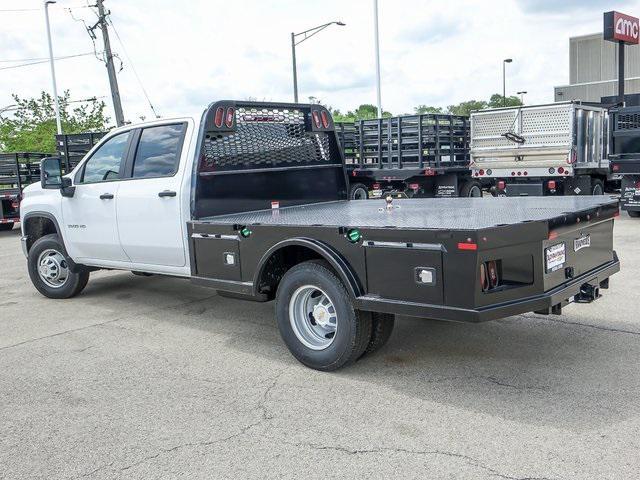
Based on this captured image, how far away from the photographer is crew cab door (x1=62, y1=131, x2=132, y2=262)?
6.98m

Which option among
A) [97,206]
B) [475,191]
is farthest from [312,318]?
[475,191]

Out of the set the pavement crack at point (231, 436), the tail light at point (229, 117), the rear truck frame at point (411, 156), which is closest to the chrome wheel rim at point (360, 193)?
the rear truck frame at point (411, 156)

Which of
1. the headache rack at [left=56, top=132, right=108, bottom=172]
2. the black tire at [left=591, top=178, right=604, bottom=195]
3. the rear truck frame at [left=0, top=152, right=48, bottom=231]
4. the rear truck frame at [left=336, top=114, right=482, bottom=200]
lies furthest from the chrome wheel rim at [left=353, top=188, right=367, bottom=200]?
the rear truck frame at [left=0, top=152, right=48, bottom=231]

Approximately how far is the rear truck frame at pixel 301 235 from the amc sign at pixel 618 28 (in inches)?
854

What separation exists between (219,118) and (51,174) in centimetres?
236

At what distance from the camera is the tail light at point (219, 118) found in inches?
242

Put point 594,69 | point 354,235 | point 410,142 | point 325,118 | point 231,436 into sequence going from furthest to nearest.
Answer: point 594,69 < point 410,142 < point 325,118 < point 354,235 < point 231,436

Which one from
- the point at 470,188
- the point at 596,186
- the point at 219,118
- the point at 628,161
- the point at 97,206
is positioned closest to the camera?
the point at 219,118

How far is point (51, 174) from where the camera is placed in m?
7.35

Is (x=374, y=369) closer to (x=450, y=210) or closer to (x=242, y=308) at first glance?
(x=450, y=210)

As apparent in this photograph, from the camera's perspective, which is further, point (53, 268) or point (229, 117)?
point (53, 268)

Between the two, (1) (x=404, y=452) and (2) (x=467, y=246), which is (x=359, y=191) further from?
(1) (x=404, y=452)

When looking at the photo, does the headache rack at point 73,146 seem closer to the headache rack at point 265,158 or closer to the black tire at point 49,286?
the black tire at point 49,286

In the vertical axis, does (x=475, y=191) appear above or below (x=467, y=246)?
below
